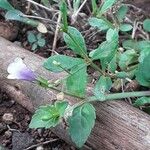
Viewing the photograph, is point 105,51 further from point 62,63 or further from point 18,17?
point 18,17

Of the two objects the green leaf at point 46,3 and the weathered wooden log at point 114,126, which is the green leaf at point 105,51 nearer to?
the weathered wooden log at point 114,126

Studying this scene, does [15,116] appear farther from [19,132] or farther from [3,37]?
[3,37]

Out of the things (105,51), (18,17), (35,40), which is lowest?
(35,40)

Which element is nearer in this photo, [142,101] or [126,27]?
[142,101]

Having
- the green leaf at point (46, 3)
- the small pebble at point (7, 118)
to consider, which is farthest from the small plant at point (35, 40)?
the small pebble at point (7, 118)

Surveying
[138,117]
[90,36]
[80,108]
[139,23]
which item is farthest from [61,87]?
[139,23]

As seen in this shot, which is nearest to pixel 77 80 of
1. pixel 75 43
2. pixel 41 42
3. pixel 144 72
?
pixel 75 43
